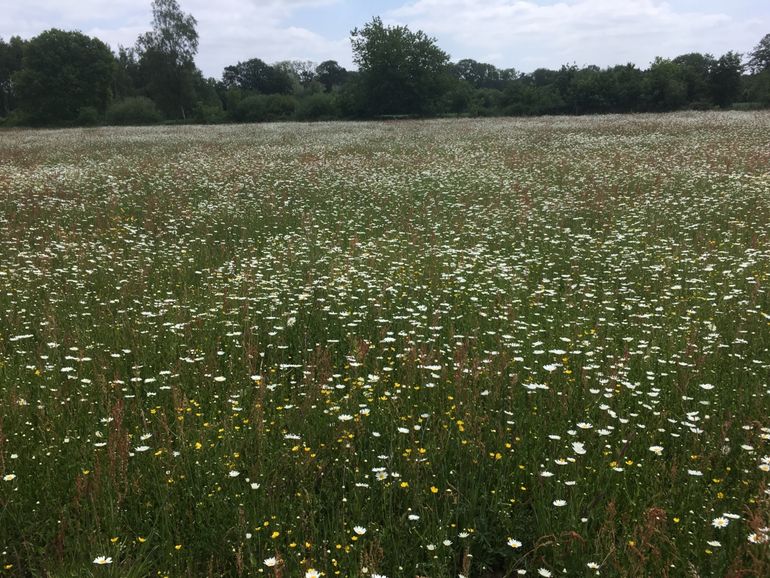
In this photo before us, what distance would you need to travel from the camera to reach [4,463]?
3.32m

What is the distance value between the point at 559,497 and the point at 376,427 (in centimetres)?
127

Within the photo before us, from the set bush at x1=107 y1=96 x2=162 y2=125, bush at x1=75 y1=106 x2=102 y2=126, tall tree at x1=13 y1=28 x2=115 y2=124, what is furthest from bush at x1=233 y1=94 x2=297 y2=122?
tall tree at x1=13 y1=28 x2=115 y2=124

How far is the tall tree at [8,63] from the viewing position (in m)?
88.7

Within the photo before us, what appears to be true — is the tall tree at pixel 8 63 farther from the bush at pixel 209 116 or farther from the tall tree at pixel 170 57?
the bush at pixel 209 116

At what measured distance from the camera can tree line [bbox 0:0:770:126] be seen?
5384cm

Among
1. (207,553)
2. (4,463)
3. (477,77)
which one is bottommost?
(207,553)

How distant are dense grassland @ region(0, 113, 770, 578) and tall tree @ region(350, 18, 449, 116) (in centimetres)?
5550

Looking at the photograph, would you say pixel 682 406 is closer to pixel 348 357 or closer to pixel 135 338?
pixel 348 357

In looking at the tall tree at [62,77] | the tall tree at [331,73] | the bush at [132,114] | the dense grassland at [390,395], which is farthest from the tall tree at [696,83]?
the tall tree at [331,73]

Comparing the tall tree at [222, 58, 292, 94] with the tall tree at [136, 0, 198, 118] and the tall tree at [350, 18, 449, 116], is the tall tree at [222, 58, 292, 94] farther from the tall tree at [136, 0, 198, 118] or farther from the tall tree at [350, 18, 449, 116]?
the tall tree at [350, 18, 449, 116]

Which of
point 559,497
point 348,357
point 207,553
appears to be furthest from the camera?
point 348,357

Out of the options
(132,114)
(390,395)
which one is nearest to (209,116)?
(132,114)

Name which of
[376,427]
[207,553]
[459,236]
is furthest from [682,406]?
[459,236]

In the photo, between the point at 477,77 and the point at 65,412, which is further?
the point at 477,77
